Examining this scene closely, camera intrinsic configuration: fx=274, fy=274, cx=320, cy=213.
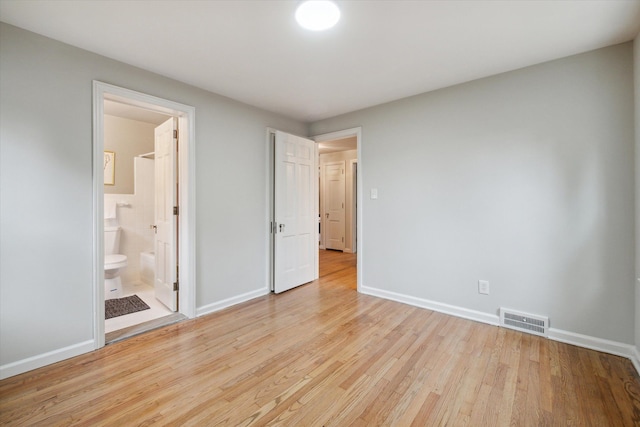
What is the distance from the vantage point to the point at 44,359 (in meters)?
1.99

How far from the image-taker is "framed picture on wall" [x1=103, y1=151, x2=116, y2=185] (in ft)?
13.0

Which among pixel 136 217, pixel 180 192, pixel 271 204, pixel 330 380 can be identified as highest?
pixel 180 192

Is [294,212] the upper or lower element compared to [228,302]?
upper

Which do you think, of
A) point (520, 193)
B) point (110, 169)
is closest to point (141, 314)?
point (110, 169)

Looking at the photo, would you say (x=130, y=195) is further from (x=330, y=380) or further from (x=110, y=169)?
(x=330, y=380)

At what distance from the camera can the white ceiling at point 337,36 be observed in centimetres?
172

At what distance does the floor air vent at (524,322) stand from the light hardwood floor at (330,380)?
8 centimetres

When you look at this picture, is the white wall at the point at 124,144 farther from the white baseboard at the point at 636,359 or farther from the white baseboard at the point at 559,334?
the white baseboard at the point at 636,359

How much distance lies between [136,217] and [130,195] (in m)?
0.34

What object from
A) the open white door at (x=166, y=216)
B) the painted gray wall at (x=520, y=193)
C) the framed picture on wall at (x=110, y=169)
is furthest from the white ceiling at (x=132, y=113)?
the painted gray wall at (x=520, y=193)

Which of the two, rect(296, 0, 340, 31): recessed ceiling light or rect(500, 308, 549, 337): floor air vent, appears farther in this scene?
rect(500, 308, 549, 337): floor air vent

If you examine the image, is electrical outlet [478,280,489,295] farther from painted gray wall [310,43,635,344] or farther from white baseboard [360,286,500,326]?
white baseboard [360,286,500,326]

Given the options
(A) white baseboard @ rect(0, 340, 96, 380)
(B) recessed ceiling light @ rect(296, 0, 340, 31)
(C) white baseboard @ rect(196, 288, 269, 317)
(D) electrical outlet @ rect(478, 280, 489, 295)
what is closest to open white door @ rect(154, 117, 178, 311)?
(C) white baseboard @ rect(196, 288, 269, 317)

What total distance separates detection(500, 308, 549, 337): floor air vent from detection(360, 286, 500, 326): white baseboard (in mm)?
76
